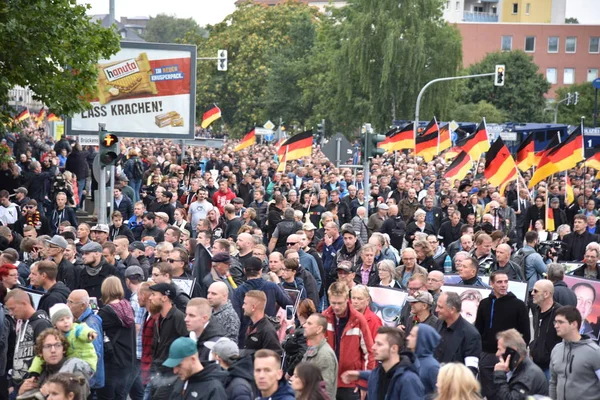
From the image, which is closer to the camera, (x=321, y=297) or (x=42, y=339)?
(x=42, y=339)

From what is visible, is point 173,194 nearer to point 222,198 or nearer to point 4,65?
point 222,198

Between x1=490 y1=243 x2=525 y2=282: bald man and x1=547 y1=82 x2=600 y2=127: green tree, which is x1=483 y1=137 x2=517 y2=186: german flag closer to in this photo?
x1=490 y1=243 x2=525 y2=282: bald man

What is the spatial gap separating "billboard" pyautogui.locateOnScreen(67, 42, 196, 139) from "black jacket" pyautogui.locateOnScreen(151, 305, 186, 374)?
16116mm

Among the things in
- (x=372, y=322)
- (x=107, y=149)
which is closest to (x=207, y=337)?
(x=372, y=322)

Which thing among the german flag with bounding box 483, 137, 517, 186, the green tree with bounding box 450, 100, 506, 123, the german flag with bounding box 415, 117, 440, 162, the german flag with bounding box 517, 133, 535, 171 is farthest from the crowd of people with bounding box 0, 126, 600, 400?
the green tree with bounding box 450, 100, 506, 123

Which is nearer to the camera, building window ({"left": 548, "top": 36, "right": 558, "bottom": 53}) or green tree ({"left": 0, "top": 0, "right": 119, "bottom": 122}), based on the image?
green tree ({"left": 0, "top": 0, "right": 119, "bottom": 122})

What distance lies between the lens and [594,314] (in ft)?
40.5

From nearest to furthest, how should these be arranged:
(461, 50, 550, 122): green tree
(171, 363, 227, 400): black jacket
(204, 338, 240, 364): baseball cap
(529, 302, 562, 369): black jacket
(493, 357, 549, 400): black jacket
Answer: (171, 363, 227, 400): black jacket → (204, 338, 240, 364): baseball cap → (493, 357, 549, 400): black jacket → (529, 302, 562, 369): black jacket → (461, 50, 550, 122): green tree

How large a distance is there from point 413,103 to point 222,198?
45114mm

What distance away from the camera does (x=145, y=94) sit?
26.4 meters

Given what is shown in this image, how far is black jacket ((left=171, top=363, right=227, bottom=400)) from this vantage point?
24.5 feet

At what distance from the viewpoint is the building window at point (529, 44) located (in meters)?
108

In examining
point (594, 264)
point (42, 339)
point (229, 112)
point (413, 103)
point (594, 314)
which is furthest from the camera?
point (229, 112)

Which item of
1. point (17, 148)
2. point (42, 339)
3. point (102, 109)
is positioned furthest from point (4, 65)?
point (42, 339)
